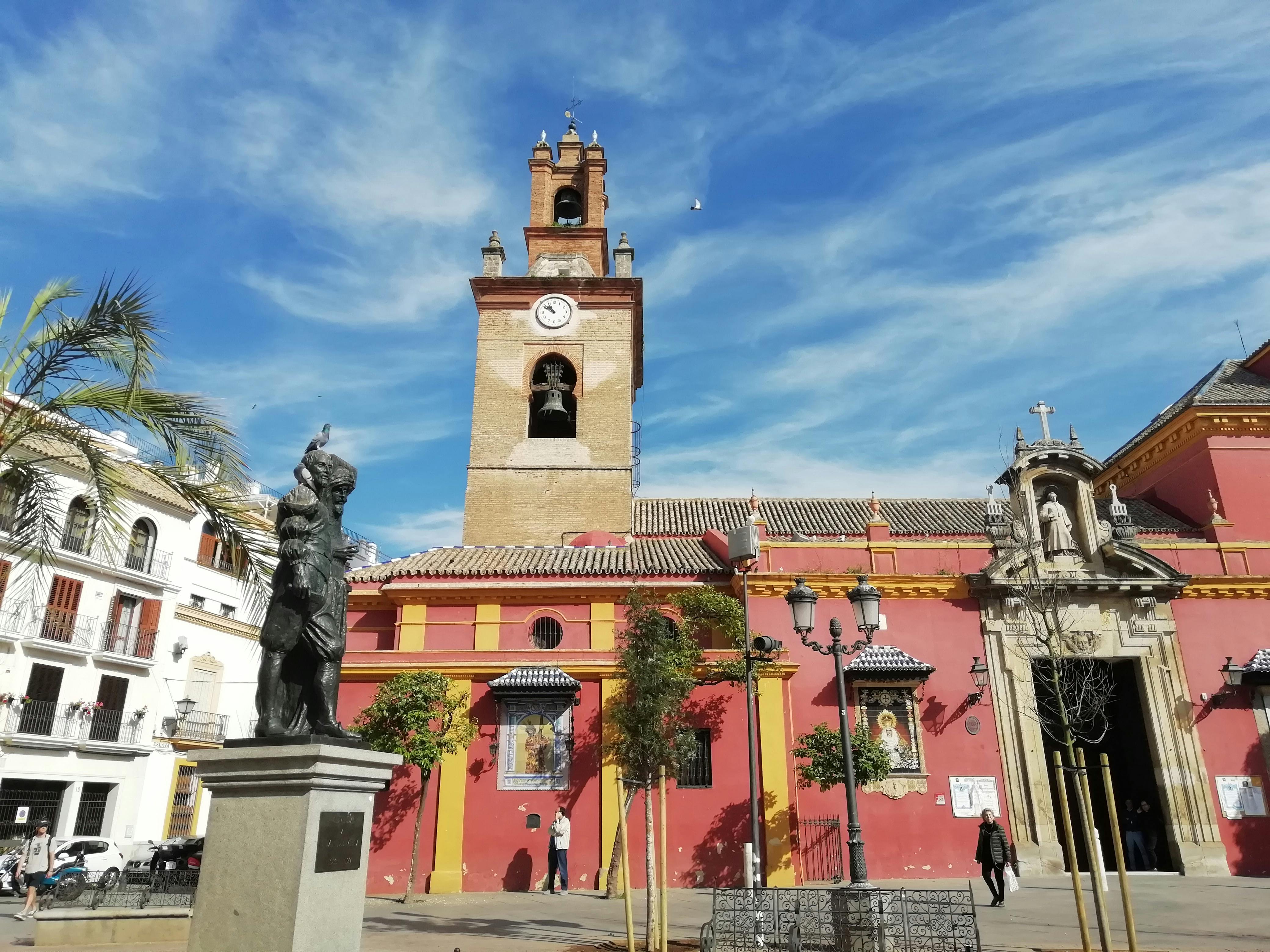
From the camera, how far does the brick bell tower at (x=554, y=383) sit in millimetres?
24109

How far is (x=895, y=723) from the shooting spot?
694 inches

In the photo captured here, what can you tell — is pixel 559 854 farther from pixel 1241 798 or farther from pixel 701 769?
pixel 1241 798

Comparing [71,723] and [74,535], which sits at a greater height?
[74,535]

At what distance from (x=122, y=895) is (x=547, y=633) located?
29.4 feet

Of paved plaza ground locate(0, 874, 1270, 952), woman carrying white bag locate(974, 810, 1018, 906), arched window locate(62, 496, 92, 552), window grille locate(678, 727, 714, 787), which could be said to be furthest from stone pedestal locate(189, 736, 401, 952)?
arched window locate(62, 496, 92, 552)

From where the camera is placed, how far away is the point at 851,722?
17359 millimetres

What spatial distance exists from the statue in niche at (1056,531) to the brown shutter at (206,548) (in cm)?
2402

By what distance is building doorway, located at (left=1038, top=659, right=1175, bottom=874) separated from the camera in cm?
1766

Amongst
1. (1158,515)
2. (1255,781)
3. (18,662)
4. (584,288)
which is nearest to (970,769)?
(1255,781)

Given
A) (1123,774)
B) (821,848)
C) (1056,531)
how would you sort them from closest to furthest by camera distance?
(821,848) < (1056,531) < (1123,774)

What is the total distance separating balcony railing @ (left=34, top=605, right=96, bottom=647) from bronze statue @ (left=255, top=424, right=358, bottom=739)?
2119 cm

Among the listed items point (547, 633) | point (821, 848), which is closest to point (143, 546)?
point (547, 633)

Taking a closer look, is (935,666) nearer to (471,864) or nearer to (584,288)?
(471,864)

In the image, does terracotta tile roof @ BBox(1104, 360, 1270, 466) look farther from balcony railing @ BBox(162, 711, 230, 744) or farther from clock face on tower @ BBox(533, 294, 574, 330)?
balcony railing @ BBox(162, 711, 230, 744)
